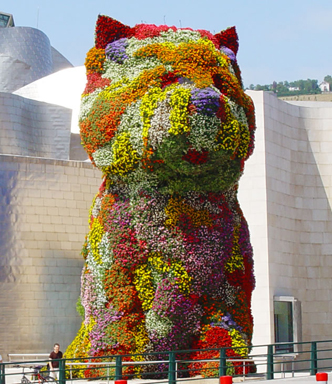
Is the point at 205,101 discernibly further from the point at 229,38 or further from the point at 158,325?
the point at 158,325

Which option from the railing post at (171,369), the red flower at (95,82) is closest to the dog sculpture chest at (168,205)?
the red flower at (95,82)

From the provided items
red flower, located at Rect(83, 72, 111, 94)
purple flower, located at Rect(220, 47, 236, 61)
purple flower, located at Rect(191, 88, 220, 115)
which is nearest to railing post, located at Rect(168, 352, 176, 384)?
purple flower, located at Rect(191, 88, 220, 115)

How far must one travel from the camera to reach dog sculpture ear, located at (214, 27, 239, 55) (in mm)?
20781

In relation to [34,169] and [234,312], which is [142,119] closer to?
[234,312]

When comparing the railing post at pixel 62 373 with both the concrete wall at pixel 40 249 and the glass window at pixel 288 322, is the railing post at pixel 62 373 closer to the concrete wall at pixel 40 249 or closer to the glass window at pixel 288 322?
the concrete wall at pixel 40 249

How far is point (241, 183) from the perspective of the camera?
1119 inches

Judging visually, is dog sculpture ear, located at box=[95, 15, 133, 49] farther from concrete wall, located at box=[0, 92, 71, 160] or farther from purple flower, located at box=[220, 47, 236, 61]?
concrete wall, located at box=[0, 92, 71, 160]

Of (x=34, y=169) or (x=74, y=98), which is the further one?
(x=74, y=98)

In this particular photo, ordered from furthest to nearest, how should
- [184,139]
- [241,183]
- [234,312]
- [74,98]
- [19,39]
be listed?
[19,39], [74,98], [241,183], [234,312], [184,139]

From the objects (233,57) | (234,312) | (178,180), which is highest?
(233,57)

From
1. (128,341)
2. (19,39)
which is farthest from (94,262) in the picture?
(19,39)

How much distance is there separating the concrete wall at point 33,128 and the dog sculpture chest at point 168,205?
757cm

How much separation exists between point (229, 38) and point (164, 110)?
3477 millimetres

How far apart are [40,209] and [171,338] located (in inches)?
332
